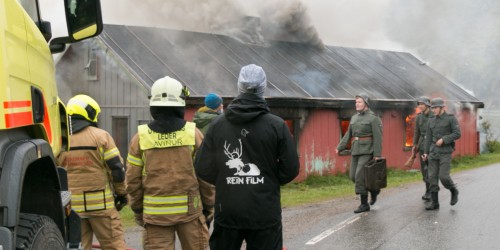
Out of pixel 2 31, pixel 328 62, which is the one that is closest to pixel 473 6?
pixel 328 62

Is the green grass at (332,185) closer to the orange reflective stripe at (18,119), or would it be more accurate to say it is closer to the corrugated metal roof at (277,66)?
the corrugated metal roof at (277,66)

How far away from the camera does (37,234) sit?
9.46 ft

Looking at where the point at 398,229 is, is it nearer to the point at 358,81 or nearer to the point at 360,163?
the point at 360,163

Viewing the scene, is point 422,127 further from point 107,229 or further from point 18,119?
point 18,119

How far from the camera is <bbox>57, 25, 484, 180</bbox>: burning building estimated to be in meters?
15.0

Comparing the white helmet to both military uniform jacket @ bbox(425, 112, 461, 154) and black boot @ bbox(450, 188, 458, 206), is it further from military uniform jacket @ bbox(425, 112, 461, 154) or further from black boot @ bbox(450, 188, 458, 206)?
black boot @ bbox(450, 188, 458, 206)

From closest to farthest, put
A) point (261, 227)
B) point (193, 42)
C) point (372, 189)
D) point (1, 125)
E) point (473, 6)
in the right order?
1. point (1, 125)
2. point (261, 227)
3. point (372, 189)
4. point (193, 42)
5. point (473, 6)

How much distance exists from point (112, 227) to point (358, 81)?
16351mm

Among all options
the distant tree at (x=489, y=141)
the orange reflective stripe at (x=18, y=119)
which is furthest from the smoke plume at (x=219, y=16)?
the orange reflective stripe at (x=18, y=119)

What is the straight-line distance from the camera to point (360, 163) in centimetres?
990

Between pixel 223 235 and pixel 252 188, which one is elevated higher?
pixel 252 188

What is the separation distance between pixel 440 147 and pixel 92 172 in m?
6.33

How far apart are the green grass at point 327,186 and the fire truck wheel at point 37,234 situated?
628 cm

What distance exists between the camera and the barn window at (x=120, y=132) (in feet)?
48.8
